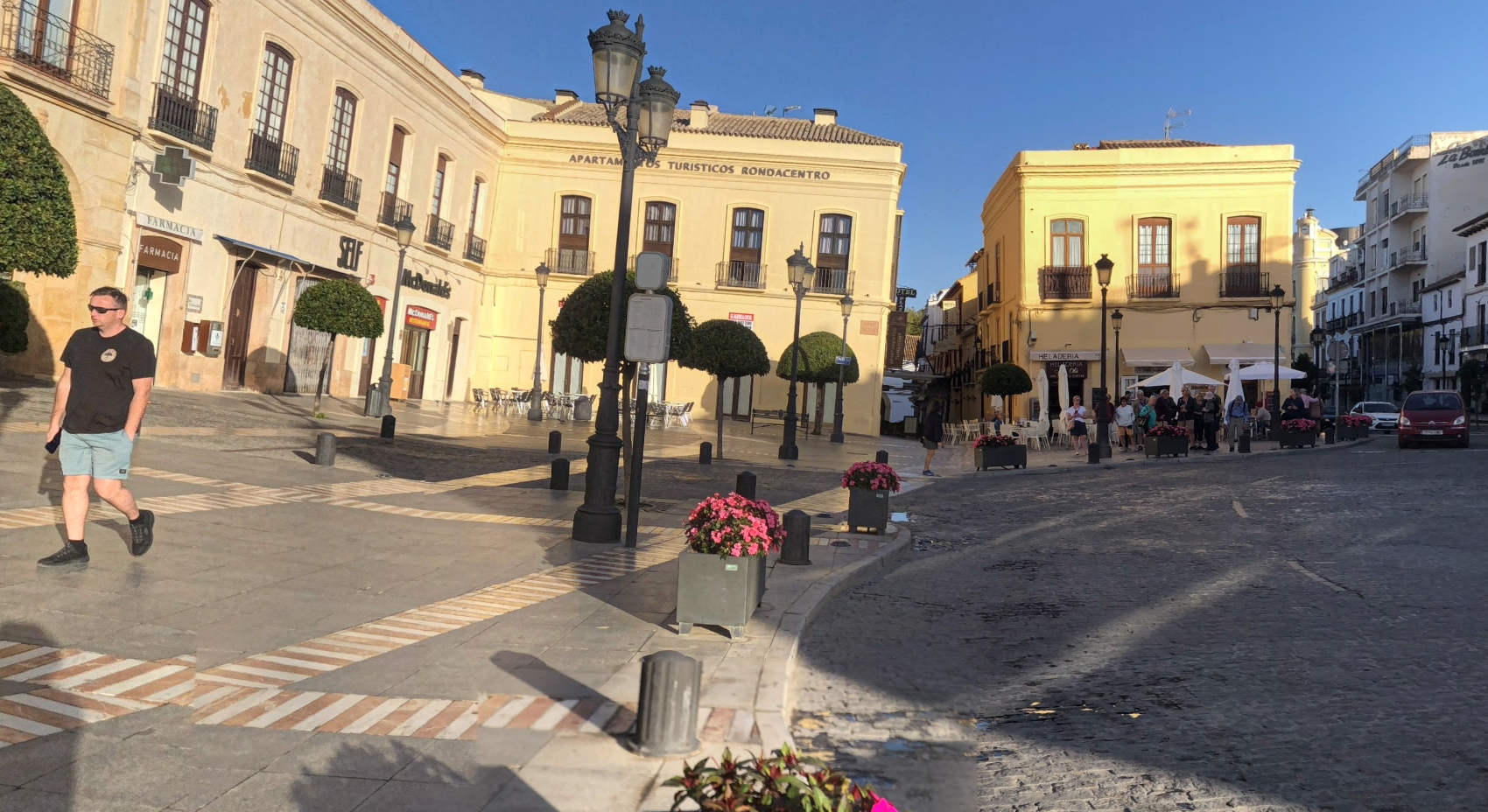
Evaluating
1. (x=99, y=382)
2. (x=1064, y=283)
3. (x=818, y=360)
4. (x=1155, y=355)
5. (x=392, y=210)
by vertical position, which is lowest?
(x=99, y=382)

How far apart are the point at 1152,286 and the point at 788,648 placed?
3156 centimetres

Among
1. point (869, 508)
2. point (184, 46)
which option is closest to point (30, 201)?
point (184, 46)

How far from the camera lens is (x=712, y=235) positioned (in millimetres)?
33781

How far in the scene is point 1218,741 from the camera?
3.94 meters

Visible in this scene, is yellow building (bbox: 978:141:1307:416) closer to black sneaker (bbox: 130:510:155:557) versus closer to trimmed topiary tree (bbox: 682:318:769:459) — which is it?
trimmed topiary tree (bbox: 682:318:769:459)

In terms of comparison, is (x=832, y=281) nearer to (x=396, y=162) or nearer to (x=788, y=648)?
(x=396, y=162)

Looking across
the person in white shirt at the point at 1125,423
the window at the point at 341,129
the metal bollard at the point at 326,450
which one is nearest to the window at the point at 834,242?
the person in white shirt at the point at 1125,423

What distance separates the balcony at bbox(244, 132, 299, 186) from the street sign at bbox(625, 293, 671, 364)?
1730 centimetres

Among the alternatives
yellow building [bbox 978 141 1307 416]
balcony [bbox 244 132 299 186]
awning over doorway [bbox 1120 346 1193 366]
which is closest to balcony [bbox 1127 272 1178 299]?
yellow building [bbox 978 141 1307 416]

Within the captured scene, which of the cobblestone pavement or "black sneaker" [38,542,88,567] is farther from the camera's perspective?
"black sneaker" [38,542,88,567]

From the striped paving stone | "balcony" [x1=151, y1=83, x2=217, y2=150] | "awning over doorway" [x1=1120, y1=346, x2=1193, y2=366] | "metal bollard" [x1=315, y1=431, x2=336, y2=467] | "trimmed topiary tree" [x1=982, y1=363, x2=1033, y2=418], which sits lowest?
the striped paving stone

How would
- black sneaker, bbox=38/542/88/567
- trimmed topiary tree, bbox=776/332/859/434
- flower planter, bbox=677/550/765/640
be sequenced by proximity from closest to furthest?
flower planter, bbox=677/550/765/640, black sneaker, bbox=38/542/88/567, trimmed topiary tree, bbox=776/332/859/434

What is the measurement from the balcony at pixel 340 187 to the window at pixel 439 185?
466cm

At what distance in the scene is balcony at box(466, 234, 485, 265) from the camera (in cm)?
3247
